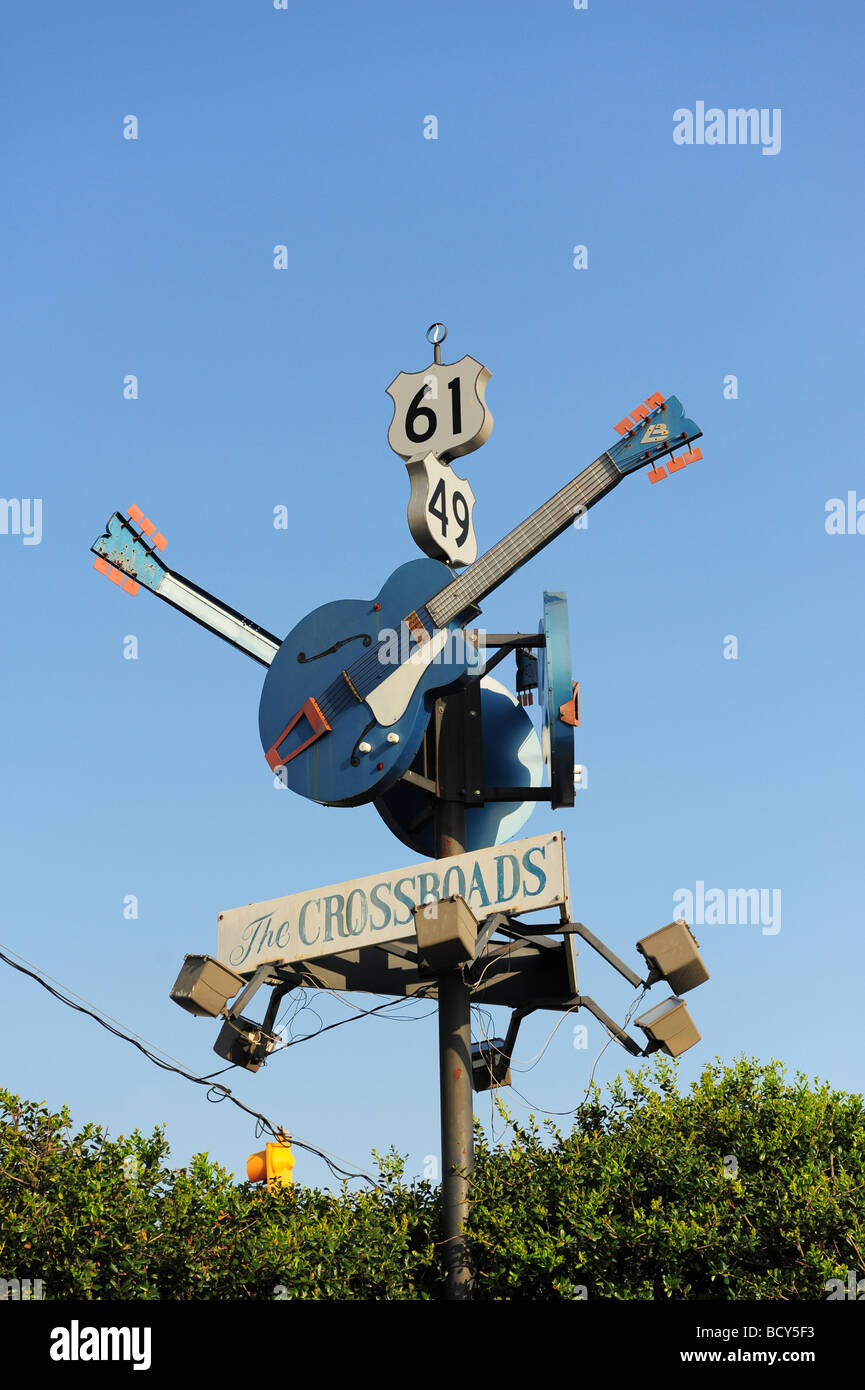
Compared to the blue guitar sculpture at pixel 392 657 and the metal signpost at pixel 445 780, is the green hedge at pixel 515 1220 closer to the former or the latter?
the metal signpost at pixel 445 780

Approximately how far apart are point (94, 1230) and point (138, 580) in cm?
833

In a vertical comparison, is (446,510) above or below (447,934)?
above

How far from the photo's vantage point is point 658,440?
17.4m

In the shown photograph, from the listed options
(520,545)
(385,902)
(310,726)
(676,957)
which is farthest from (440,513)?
(676,957)

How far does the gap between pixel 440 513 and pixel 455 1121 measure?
22.7 feet

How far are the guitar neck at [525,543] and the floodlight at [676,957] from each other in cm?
425

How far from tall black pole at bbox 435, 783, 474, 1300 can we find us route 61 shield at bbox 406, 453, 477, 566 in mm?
3538

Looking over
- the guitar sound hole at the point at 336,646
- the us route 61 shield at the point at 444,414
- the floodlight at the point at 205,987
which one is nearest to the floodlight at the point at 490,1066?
the floodlight at the point at 205,987

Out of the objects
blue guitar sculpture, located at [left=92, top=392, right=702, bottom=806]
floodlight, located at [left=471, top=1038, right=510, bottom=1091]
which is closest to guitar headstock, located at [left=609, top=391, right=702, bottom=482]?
blue guitar sculpture, located at [left=92, top=392, right=702, bottom=806]

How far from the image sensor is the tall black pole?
15.4 meters

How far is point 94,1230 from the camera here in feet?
47.9

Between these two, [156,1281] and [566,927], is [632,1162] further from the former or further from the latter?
[156,1281]

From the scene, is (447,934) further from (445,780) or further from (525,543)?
(525,543)
